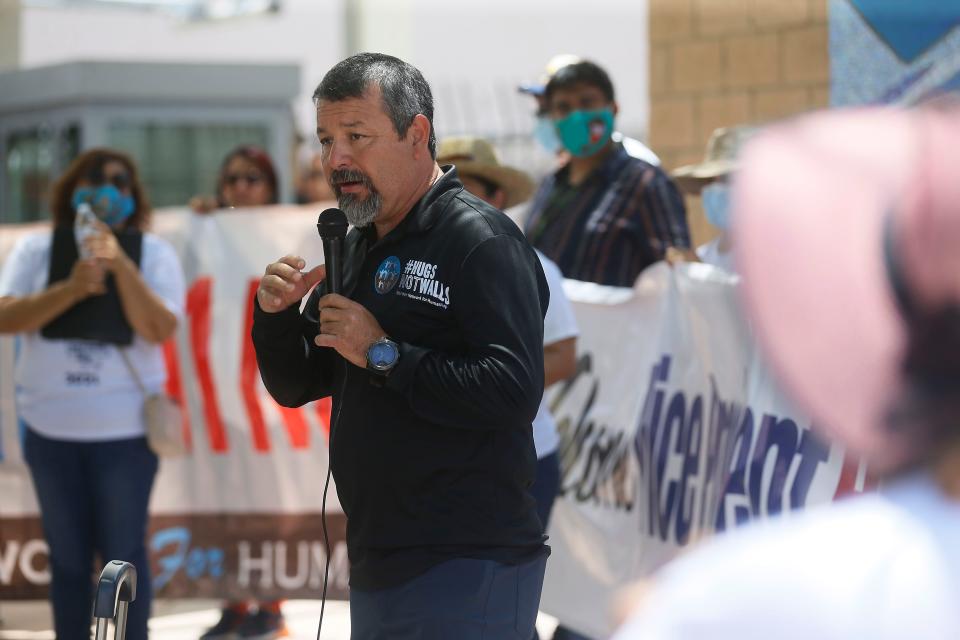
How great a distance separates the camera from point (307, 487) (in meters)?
6.70

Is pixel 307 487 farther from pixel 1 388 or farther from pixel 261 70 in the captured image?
pixel 261 70

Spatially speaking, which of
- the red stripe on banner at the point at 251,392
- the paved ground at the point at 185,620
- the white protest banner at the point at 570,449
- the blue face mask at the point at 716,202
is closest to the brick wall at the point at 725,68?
the blue face mask at the point at 716,202

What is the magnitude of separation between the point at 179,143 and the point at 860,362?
11385 mm

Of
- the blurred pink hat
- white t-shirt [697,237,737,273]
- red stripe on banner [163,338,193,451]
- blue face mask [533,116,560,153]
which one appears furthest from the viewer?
red stripe on banner [163,338,193,451]

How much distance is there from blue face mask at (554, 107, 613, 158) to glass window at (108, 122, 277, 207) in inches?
257

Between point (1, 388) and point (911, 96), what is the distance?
14.1ft

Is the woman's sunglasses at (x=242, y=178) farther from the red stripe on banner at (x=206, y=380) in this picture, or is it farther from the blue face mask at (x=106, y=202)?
the blue face mask at (x=106, y=202)

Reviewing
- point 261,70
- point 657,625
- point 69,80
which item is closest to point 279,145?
point 261,70

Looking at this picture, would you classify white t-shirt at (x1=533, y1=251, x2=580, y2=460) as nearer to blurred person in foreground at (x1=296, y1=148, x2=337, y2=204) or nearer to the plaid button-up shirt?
the plaid button-up shirt

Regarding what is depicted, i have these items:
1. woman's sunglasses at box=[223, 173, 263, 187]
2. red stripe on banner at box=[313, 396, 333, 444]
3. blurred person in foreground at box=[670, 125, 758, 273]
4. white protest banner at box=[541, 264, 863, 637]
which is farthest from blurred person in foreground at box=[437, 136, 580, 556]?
woman's sunglasses at box=[223, 173, 263, 187]

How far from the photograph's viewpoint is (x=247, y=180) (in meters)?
6.82

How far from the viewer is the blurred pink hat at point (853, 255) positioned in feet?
3.81

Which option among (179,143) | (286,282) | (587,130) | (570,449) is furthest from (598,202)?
(179,143)

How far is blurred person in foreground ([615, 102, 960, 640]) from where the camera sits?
1170mm
